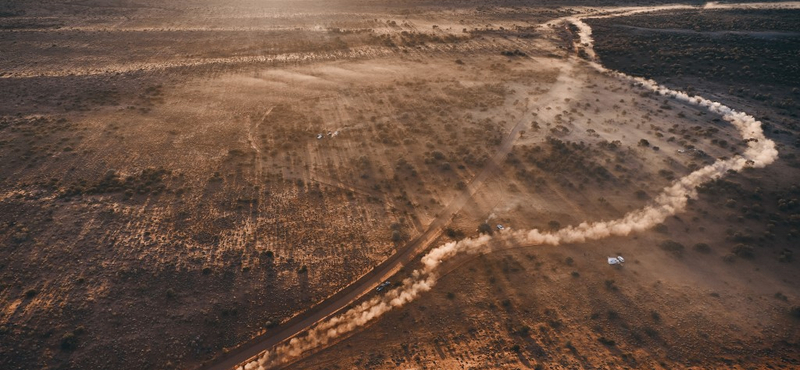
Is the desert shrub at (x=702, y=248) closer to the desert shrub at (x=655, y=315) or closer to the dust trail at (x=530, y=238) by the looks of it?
the dust trail at (x=530, y=238)

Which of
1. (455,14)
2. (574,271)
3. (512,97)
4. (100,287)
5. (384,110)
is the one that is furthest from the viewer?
Result: (455,14)

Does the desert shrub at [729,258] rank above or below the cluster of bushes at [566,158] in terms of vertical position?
below

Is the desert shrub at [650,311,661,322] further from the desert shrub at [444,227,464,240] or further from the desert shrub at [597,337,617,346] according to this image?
the desert shrub at [444,227,464,240]

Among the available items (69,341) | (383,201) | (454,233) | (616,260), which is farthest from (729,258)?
(69,341)

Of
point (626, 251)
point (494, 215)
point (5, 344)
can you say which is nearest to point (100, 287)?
point (5, 344)

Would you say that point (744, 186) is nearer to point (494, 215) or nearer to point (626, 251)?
point (626, 251)

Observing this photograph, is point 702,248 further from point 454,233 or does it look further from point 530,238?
point 454,233

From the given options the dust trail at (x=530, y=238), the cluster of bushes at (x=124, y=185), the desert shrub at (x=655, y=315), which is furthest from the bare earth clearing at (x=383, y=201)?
the dust trail at (x=530, y=238)
